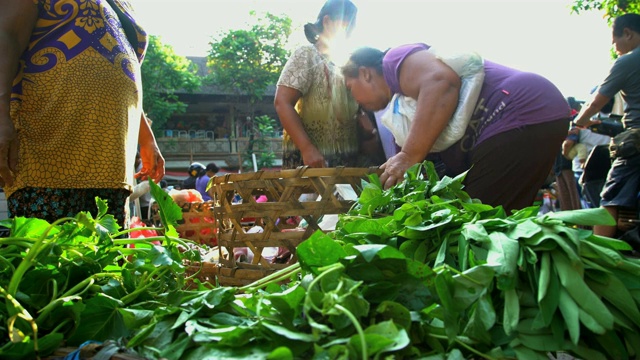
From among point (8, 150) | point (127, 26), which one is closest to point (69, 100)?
point (8, 150)

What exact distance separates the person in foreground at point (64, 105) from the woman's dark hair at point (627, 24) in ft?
10.2

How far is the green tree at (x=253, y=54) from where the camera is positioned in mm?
20875

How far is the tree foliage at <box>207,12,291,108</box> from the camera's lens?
20.9 metres

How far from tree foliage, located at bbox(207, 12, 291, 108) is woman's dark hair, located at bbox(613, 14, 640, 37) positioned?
18.8 meters

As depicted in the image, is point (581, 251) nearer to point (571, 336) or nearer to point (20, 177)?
point (571, 336)

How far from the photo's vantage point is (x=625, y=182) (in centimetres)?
301

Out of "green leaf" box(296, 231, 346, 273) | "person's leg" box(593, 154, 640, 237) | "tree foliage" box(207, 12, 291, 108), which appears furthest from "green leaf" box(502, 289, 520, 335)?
"tree foliage" box(207, 12, 291, 108)

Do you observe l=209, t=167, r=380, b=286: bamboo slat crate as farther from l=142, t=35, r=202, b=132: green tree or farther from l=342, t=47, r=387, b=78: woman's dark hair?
l=142, t=35, r=202, b=132: green tree

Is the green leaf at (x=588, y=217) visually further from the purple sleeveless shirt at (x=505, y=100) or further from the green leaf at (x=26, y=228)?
the purple sleeveless shirt at (x=505, y=100)

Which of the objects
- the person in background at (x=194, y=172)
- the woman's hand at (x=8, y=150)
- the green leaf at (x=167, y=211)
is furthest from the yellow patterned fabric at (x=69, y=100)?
the person in background at (x=194, y=172)

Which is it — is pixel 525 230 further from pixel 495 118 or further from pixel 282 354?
pixel 495 118

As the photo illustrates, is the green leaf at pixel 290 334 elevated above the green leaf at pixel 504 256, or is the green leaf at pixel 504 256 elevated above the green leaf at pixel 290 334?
the green leaf at pixel 504 256

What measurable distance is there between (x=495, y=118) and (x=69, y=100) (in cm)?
151

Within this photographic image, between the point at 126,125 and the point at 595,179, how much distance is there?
366cm
